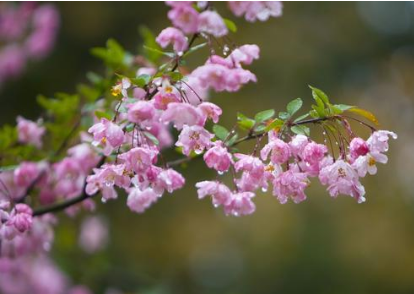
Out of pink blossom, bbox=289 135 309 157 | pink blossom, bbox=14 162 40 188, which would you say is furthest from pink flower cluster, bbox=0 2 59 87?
pink blossom, bbox=289 135 309 157

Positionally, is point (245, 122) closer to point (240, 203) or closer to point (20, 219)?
point (240, 203)

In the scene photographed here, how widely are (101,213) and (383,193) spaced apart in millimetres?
2883

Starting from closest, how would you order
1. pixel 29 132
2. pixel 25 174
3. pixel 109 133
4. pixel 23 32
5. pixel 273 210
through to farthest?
pixel 109 133
pixel 25 174
pixel 29 132
pixel 23 32
pixel 273 210

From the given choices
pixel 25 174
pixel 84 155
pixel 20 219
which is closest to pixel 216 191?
pixel 20 219

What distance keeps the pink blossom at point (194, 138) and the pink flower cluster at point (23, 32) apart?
2.75 metres

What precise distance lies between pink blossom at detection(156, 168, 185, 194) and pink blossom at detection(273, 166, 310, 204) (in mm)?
242

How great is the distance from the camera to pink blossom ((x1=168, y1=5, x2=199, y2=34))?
4.50 feet

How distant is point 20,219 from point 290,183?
73 cm

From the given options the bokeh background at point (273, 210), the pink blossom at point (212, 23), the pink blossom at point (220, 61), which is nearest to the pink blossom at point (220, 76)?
the pink blossom at point (220, 61)

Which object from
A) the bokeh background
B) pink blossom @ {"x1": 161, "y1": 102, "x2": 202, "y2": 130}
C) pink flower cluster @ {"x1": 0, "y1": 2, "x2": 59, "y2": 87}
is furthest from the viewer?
the bokeh background

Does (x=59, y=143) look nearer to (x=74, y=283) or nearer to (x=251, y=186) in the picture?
(x=251, y=186)

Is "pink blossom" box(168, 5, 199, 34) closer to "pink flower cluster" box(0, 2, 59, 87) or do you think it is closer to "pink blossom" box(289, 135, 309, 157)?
"pink blossom" box(289, 135, 309, 157)

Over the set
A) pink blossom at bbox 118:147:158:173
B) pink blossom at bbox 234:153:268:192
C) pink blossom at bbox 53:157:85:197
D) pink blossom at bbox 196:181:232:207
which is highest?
pink blossom at bbox 118:147:158:173

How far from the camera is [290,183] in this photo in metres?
1.36
